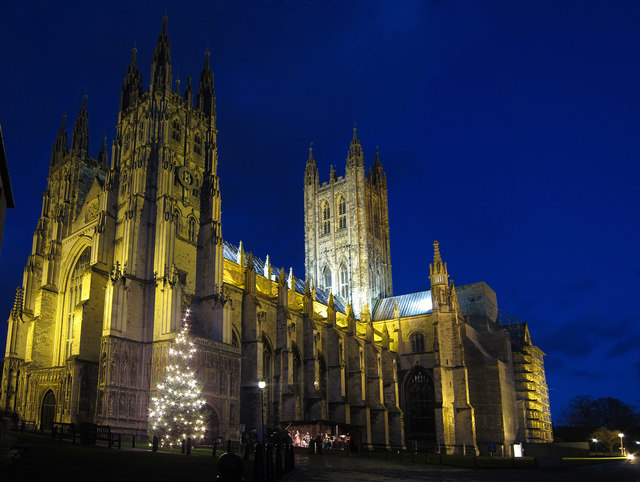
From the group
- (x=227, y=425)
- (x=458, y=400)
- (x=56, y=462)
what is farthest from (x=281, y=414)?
(x=56, y=462)

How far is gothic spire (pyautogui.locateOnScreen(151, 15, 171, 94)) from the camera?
42.8 m

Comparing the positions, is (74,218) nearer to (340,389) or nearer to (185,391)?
(185,391)

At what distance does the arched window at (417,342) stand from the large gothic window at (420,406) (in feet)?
7.36

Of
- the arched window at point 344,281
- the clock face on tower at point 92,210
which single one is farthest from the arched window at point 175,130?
the arched window at point 344,281

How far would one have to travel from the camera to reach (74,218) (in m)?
44.6

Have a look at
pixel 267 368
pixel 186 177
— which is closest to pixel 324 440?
pixel 267 368

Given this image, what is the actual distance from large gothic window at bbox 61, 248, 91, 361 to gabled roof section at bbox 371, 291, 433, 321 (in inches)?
1488

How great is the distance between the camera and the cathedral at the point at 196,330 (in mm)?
35250

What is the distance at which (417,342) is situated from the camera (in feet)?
210

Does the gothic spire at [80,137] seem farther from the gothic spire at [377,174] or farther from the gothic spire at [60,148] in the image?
the gothic spire at [377,174]

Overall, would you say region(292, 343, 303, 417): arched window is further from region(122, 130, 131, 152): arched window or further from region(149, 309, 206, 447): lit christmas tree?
region(122, 130, 131, 152): arched window

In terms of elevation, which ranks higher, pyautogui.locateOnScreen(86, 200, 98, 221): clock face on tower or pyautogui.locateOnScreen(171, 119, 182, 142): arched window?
pyautogui.locateOnScreen(171, 119, 182, 142): arched window

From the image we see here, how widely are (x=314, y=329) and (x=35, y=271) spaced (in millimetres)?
23163

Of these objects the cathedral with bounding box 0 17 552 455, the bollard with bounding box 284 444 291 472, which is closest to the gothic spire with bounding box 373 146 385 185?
the cathedral with bounding box 0 17 552 455
